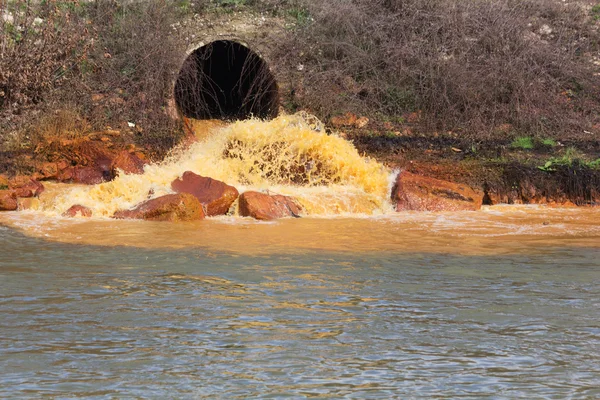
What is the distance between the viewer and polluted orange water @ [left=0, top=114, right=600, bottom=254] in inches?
423

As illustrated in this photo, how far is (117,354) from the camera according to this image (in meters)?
5.51

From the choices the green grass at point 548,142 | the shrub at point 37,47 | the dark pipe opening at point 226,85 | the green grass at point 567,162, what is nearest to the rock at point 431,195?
the green grass at point 567,162

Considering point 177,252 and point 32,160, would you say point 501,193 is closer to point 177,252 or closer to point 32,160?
point 177,252

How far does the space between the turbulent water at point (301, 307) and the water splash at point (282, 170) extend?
83cm

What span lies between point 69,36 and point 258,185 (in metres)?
6.79

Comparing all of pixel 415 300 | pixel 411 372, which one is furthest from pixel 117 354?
pixel 415 300

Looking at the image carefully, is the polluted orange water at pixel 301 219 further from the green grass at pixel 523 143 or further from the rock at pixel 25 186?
the green grass at pixel 523 143

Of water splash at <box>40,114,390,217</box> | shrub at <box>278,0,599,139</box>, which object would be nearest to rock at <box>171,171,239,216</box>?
water splash at <box>40,114,390,217</box>

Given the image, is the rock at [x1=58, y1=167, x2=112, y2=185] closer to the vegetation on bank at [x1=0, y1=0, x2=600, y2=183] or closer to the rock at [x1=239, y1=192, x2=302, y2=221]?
the vegetation on bank at [x1=0, y1=0, x2=600, y2=183]

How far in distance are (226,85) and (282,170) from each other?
23.6 ft

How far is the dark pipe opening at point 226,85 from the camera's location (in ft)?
63.7

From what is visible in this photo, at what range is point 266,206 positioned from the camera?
43.7 feet

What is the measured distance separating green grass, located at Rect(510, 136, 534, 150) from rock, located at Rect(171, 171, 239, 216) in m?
6.63

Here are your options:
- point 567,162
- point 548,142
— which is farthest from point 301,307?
point 548,142
